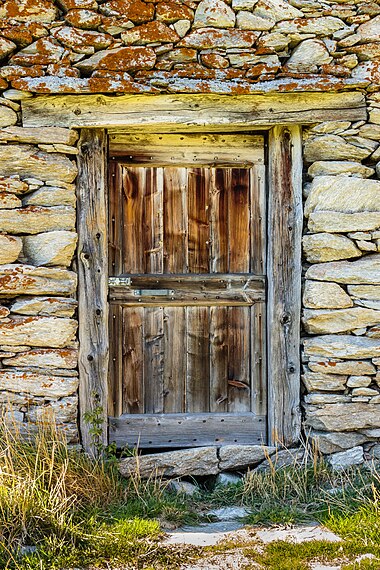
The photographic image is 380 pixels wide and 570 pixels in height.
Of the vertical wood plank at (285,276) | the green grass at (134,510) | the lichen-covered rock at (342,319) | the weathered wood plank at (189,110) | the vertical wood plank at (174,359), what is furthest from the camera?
the vertical wood plank at (174,359)

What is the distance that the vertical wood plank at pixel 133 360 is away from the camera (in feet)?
13.4

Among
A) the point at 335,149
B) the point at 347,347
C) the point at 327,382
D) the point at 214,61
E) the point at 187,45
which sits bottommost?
the point at 327,382

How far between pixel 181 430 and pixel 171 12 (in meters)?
2.80

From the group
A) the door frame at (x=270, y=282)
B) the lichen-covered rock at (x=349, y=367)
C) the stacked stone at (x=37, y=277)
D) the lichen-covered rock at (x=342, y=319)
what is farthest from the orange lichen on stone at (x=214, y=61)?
the lichen-covered rock at (x=349, y=367)

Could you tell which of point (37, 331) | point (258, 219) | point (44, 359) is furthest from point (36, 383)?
point (258, 219)

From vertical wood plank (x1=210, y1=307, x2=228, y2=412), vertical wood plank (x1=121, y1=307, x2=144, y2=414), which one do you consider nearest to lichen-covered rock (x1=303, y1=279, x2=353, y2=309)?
vertical wood plank (x1=210, y1=307, x2=228, y2=412)

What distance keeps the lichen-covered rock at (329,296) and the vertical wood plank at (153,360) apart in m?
1.08

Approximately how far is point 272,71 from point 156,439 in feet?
8.56

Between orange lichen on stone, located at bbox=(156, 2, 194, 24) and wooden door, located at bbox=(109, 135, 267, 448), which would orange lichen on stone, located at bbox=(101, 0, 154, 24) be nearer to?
orange lichen on stone, located at bbox=(156, 2, 194, 24)

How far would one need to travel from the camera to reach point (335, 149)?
3.91 m

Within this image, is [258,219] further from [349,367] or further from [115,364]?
[115,364]

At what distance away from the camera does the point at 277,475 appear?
385 centimetres

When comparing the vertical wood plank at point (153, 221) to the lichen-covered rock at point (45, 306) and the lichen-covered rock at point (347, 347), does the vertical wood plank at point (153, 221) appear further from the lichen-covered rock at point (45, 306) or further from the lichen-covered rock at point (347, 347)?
the lichen-covered rock at point (347, 347)

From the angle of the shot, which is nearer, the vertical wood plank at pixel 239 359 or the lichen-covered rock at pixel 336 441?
the lichen-covered rock at pixel 336 441
